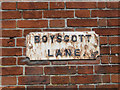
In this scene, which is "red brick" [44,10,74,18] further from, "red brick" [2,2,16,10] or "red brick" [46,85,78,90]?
"red brick" [46,85,78,90]

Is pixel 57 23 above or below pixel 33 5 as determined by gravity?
below

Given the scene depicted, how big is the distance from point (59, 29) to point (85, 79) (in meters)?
0.54

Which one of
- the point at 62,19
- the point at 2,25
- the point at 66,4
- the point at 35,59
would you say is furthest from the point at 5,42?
the point at 66,4

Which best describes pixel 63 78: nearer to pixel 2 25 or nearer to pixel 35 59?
pixel 35 59

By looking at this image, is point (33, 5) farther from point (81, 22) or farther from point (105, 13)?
point (105, 13)

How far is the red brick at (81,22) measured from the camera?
1462mm

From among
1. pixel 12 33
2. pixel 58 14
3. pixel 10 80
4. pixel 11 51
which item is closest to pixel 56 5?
pixel 58 14

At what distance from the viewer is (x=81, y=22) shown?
1.47 m

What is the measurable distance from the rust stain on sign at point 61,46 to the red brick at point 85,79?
19cm

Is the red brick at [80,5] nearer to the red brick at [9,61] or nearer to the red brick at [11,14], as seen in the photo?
the red brick at [11,14]

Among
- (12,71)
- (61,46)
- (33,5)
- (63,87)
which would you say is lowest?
(63,87)

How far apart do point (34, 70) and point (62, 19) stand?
0.56 metres

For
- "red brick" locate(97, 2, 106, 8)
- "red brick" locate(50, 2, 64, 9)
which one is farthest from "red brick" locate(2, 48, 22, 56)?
"red brick" locate(97, 2, 106, 8)

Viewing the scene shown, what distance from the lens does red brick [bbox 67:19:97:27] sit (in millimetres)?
1462
